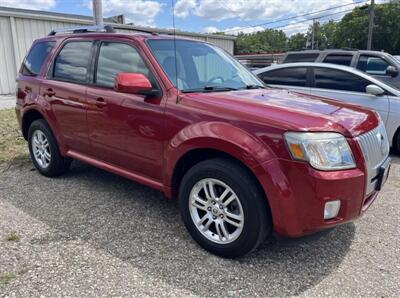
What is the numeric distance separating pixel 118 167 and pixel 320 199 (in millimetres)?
2180

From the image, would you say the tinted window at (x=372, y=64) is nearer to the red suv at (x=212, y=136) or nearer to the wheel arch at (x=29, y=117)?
the red suv at (x=212, y=136)

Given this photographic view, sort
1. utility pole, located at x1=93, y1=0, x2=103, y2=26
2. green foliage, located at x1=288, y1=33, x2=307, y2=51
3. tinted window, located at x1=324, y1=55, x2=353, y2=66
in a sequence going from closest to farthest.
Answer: tinted window, located at x1=324, y1=55, x2=353, y2=66 → utility pole, located at x1=93, y1=0, x2=103, y2=26 → green foliage, located at x1=288, y1=33, x2=307, y2=51

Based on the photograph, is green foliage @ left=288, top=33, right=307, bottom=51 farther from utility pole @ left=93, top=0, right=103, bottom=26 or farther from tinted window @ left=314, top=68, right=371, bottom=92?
tinted window @ left=314, top=68, right=371, bottom=92

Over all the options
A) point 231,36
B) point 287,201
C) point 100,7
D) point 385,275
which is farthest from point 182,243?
point 231,36

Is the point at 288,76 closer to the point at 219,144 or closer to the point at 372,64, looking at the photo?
the point at 372,64

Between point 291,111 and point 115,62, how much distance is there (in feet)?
6.50

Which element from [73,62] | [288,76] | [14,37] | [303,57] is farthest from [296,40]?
[73,62]

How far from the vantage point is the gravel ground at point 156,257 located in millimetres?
2656

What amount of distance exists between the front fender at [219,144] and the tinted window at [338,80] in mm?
4441

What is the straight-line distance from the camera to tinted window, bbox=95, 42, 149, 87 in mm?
3664

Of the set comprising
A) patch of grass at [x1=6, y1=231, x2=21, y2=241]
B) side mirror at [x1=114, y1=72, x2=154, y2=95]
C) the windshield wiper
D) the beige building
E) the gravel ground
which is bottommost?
the gravel ground

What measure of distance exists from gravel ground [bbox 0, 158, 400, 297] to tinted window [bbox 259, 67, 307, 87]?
11.2 ft

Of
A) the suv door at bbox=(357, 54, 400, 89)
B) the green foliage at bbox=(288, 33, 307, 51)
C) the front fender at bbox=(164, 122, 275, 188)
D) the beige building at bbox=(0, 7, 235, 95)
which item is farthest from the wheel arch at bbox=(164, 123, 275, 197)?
the green foliage at bbox=(288, 33, 307, 51)

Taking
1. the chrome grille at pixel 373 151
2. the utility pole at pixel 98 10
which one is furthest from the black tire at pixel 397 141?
the utility pole at pixel 98 10
